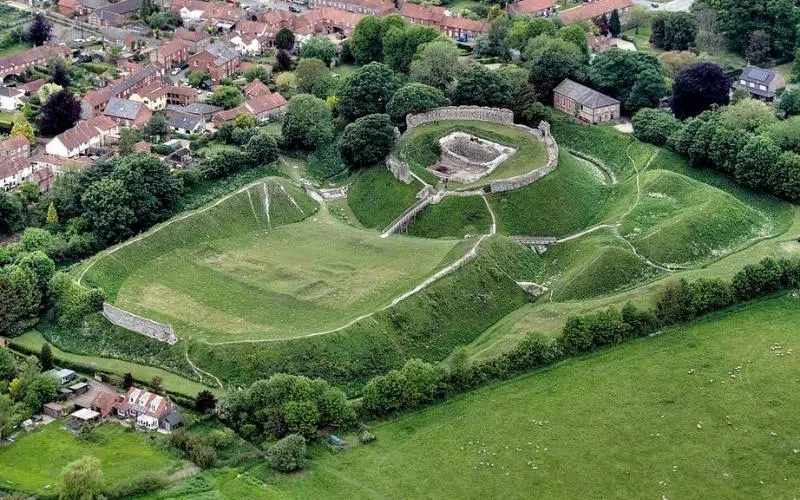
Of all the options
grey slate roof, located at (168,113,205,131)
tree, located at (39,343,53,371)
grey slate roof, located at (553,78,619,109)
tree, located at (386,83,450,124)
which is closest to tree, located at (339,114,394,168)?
tree, located at (386,83,450,124)

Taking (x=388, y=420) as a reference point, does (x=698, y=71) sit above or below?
above

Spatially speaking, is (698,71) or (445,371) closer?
(445,371)

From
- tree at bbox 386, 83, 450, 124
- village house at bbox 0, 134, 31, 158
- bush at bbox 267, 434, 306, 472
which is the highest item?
tree at bbox 386, 83, 450, 124

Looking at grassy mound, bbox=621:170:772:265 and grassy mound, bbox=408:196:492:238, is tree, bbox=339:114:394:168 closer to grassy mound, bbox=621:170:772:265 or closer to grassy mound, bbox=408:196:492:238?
grassy mound, bbox=408:196:492:238

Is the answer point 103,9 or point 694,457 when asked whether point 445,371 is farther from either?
point 103,9

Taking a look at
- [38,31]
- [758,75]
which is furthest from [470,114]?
[38,31]

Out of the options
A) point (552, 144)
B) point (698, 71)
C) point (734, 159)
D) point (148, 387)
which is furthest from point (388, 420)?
point (698, 71)

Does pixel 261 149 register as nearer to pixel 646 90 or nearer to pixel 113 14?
pixel 646 90

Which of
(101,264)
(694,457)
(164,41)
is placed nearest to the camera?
(694,457)
